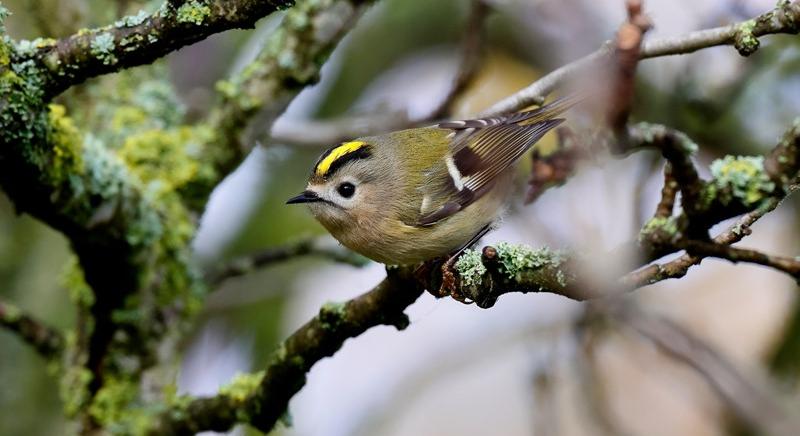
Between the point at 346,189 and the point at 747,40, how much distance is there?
47.8 inches

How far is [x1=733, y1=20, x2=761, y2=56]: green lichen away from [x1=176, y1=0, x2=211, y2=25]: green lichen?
95cm

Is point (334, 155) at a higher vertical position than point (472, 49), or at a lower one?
lower

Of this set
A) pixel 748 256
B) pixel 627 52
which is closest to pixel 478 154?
pixel 627 52

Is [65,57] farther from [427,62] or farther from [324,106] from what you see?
[427,62]

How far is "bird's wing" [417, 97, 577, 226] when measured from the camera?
2623 mm

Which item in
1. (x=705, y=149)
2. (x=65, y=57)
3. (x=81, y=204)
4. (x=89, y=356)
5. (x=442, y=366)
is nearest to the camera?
(x=65, y=57)

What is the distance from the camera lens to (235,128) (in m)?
2.66

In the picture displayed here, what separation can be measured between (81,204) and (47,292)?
6.03 ft

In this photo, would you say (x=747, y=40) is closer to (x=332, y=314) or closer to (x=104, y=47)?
(x=332, y=314)

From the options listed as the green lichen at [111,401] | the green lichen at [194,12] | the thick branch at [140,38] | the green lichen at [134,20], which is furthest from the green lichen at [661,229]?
the green lichen at [111,401]

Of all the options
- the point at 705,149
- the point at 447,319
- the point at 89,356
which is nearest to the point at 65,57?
the point at 89,356

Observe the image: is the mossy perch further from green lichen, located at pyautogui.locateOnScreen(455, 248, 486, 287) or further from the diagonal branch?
the diagonal branch

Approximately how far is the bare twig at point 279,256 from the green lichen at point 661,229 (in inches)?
59.0

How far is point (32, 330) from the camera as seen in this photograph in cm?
265
